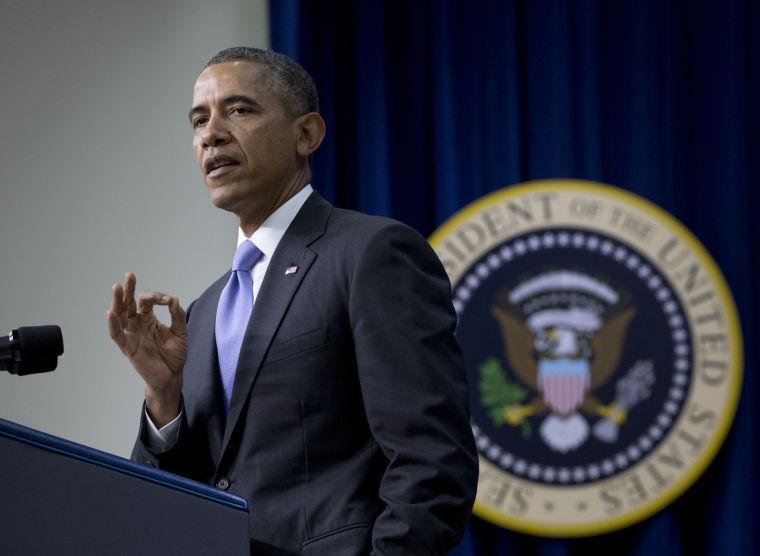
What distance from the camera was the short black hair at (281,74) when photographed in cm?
171

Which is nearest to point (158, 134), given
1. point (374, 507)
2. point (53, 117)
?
point (53, 117)

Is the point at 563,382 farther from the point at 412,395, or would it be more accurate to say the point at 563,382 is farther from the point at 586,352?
the point at 412,395

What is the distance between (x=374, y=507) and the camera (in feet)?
4.60

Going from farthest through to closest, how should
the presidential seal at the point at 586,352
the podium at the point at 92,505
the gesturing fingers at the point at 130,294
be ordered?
the presidential seal at the point at 586,352
the gesturing fingers at the point at 130,294
the podium at the point at 92,505

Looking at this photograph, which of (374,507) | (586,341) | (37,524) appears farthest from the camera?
(586,341)

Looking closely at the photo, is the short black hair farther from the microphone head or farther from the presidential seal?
the presidential seal

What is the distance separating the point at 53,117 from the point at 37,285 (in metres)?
0.48

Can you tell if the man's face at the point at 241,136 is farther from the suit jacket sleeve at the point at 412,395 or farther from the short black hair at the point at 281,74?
the suit jacket sleeve at the point at 412,395

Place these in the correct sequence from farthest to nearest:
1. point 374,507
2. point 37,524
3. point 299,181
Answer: point 299,181, point 374,507, point 37,524

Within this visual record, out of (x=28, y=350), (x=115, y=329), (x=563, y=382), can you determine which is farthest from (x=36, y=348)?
(x=563, y=382)

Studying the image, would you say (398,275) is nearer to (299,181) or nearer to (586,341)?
(299,181)

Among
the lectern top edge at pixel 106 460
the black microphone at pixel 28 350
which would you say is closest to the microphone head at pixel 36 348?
the black microphone at pixel 28 350

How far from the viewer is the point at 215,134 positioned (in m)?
1.64

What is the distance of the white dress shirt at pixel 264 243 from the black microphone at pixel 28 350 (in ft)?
1.26
